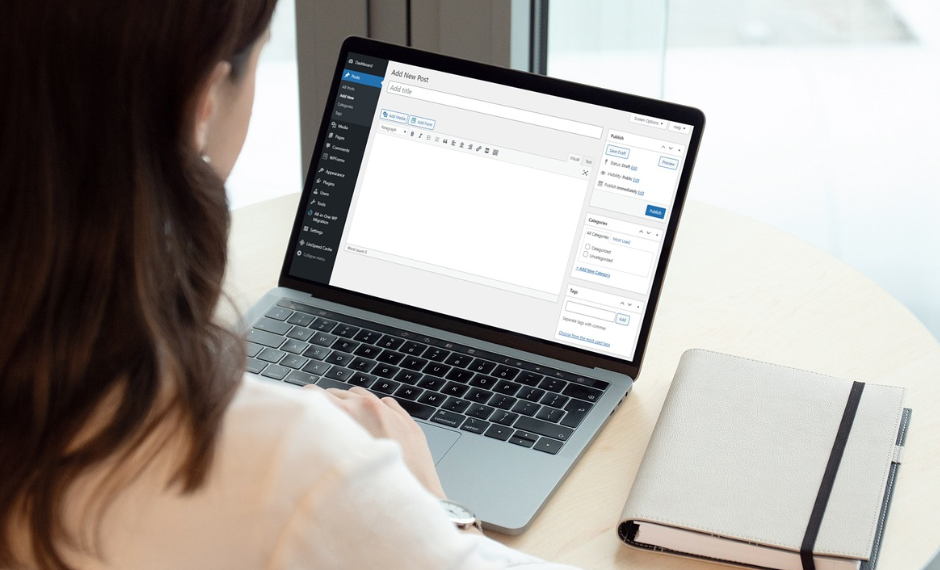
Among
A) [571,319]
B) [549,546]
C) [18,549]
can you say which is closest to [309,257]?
[571,319]

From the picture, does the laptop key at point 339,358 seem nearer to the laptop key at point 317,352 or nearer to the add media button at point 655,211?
the laptop key at point 317,352

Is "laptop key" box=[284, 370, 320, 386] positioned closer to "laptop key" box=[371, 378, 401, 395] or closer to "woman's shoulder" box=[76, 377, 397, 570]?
"laptop key" box=[371, 378, 401, 395]

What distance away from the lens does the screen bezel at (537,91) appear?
94 cm

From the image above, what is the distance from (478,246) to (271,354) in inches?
8.9

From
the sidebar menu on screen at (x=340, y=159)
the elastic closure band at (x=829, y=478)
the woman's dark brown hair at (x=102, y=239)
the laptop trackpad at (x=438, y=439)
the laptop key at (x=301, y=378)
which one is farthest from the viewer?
the sidebar menu on screen at (x=340, y=159)

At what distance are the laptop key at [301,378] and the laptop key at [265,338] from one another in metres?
0.06

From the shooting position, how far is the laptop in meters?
0.93

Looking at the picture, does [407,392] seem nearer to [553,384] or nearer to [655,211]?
[553,384]

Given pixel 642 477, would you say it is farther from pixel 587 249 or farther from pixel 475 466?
pixel 587 249

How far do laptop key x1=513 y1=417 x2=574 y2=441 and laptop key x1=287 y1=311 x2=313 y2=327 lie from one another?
0.87ft

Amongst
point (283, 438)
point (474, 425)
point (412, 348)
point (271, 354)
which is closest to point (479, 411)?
point (474, 425)

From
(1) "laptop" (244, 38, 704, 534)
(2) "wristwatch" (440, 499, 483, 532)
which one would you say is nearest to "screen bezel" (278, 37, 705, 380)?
(1) "laptop" (244, 38, 704, 534)

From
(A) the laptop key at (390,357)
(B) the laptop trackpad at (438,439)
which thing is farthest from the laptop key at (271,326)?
(B) the laptop trackpad at (438,439)

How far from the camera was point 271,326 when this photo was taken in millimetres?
1015
